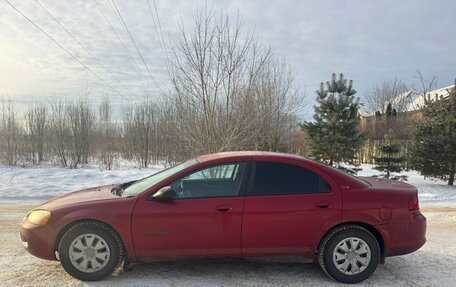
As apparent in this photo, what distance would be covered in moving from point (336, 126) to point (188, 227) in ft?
47.0

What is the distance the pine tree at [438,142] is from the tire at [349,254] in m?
12.9

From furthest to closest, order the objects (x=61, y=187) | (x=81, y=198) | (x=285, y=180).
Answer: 1. (x=61, y=187)
2. (x=81, y=198)
3. (x=285, y=180)

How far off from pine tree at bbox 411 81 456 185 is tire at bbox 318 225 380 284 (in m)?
12.9

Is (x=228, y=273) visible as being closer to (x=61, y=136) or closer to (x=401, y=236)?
(x=401, y=236)

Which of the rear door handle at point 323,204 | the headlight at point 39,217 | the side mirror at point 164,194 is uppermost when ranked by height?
the side mirror at point 164,194

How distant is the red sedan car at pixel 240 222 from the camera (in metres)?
4.27

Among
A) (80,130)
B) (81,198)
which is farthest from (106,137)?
(81,198)

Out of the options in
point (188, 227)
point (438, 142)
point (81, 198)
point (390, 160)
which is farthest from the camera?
point (390, 160)

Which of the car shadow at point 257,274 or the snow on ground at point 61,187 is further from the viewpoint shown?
the snow on ground at point 61,187

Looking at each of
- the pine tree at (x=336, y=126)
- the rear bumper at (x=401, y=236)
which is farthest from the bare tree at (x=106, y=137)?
Result: the rear bumper at (x=401, y=236)

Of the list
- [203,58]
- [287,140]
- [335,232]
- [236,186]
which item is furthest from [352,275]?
[287,140]

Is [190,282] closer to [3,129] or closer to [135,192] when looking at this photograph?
[135,192]

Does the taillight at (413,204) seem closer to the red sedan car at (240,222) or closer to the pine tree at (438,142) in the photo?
the red sedan car at (240,222)

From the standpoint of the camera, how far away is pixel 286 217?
433 cm
